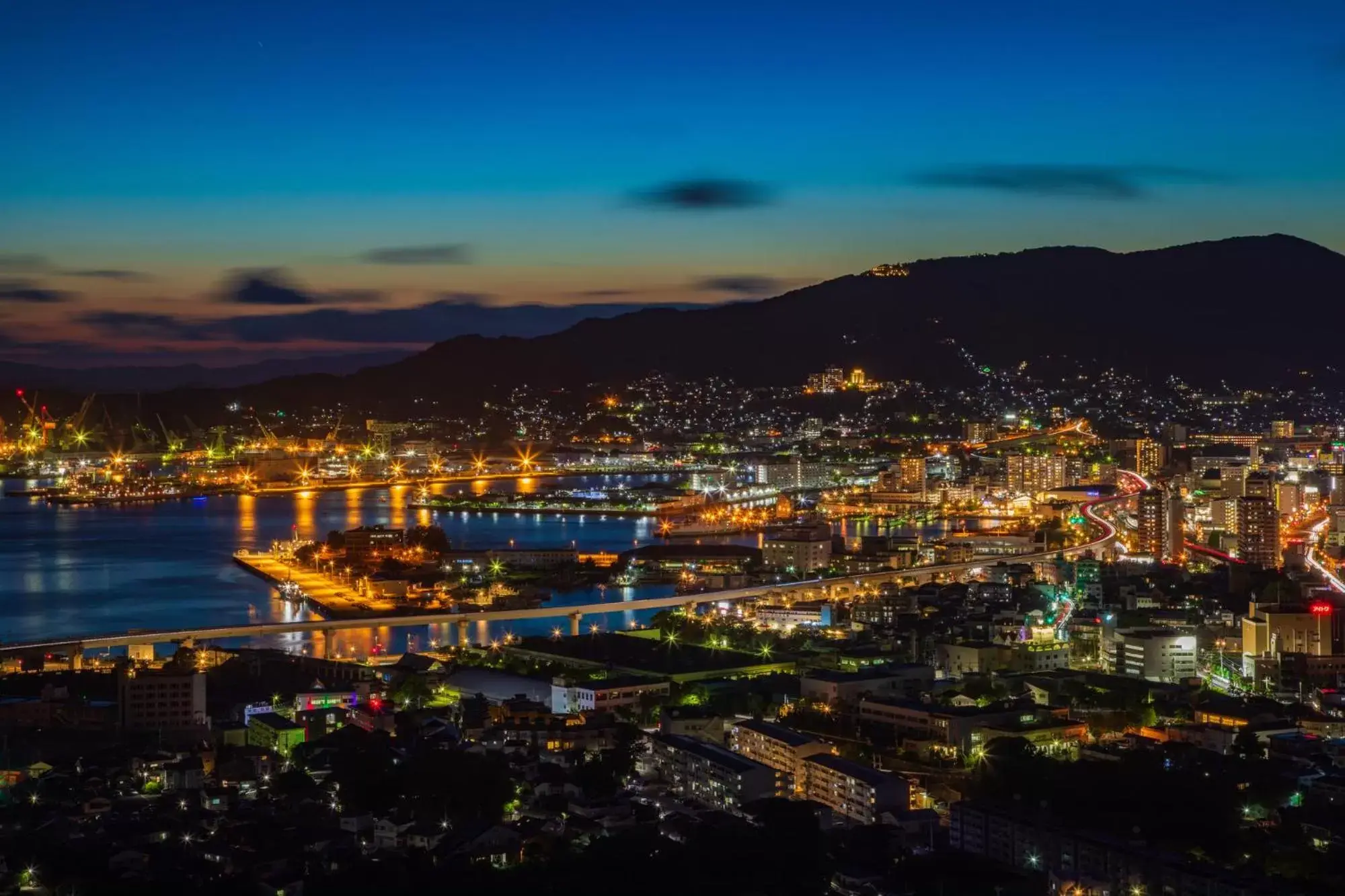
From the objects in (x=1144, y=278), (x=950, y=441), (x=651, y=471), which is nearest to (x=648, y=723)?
(x=651, y=471)

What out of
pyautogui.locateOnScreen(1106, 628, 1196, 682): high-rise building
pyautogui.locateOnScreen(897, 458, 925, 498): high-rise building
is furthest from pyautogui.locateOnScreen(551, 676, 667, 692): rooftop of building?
A: pyautogui.locateOnScreen(897, 458, 925, 498): high-rise building

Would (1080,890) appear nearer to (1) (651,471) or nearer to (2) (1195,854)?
(2) (1195,854)

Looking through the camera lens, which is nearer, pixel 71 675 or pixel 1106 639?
pixel 71 675

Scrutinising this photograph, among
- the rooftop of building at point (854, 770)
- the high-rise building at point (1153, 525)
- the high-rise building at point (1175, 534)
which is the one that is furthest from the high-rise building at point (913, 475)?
the rooftop of building at point (854, 770)

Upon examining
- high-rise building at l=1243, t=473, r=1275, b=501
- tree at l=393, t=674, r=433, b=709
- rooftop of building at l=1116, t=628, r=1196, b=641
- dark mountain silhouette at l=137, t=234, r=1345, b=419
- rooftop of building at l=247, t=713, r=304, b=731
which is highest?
dark mountain silhouette at l=137, t=234, r=1345, b=419

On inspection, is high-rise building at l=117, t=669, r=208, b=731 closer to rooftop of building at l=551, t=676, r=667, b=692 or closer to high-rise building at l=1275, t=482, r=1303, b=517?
rooftop of building at l=551, t=676, r=667, b=692
